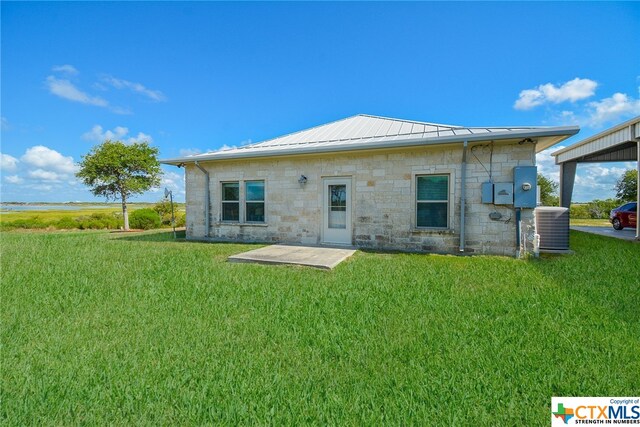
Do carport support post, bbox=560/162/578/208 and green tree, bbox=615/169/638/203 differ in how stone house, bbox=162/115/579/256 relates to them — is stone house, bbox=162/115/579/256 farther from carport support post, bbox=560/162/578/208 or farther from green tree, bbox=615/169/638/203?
green tree, bbox=615/169/638/203

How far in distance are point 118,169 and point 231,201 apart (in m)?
11.5

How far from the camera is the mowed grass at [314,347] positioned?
73.0 inches

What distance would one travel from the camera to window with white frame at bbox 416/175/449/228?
736cm

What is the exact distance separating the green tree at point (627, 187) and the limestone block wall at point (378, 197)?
74.4 feet

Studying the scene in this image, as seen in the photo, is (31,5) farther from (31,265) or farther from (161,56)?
(31,265)

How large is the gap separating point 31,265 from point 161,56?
844 centimetres

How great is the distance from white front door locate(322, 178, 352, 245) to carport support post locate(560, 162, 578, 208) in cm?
1233

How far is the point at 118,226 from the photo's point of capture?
18.4m

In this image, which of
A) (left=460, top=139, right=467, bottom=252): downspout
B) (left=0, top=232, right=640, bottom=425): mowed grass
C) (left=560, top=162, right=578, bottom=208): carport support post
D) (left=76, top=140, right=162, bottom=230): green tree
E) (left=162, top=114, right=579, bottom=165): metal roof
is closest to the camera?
(left=0, top=232, right=640, bottom=425): mowed grass

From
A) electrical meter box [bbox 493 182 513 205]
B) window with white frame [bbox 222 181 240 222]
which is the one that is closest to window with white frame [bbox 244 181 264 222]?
window with white frame [bbox 222 181 240 222]

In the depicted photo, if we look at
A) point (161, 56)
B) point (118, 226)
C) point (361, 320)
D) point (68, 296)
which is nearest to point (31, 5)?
point (161, 56)

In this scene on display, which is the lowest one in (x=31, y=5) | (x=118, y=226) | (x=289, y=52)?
(x=118, y=226)

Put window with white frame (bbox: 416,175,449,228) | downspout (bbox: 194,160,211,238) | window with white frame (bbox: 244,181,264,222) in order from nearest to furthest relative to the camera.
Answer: window with white frame (bbox: 416,175,449,228), window with white frame (bbox: 244,181,264,222), downspout (bbox: 194,160,211,238)

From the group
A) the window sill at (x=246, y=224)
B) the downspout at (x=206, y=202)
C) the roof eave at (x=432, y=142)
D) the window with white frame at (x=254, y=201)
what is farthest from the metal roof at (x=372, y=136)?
the window sill at (x=246, y=224)
